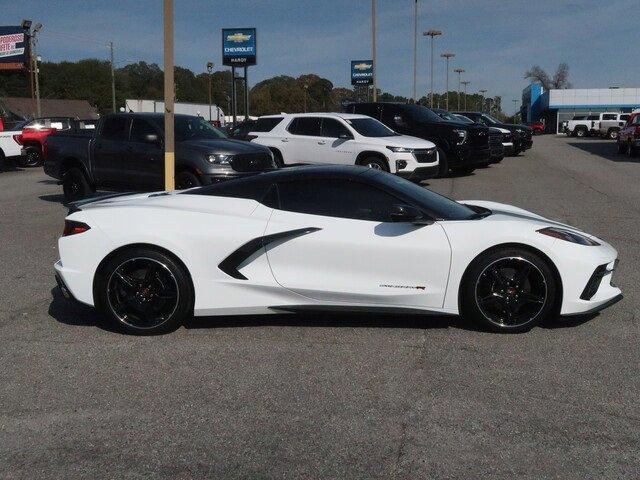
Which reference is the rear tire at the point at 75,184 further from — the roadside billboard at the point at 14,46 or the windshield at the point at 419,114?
the roadside billboard at the point at 14,46

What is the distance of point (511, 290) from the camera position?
539 cm

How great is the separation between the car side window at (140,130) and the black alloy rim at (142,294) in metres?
8.02

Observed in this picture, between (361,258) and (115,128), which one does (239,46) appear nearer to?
(115,128)

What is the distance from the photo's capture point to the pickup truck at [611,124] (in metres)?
50.1

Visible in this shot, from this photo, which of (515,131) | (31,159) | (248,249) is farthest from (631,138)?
(248,249)

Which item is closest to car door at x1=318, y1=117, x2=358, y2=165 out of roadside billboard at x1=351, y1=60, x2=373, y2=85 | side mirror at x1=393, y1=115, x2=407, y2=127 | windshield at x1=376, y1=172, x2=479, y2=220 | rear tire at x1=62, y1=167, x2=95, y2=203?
side mirror at x1=393, y1=115, x2=407, y2=127

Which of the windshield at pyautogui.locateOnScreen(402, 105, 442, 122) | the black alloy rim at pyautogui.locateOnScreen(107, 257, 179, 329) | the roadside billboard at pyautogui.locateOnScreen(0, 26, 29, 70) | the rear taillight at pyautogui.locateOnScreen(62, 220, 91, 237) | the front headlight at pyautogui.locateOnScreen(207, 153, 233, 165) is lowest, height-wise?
the black alloy rim at pyautogui.locateOnScreen(107, 257, 179, 329)

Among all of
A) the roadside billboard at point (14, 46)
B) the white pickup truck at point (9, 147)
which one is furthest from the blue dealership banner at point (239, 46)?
the roadside billboard at point (14, 46)

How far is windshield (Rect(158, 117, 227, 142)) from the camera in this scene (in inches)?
514

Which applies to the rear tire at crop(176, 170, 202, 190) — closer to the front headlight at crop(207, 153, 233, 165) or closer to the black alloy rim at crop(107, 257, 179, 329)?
the front headlight at crop(207, 153, 233, 165)

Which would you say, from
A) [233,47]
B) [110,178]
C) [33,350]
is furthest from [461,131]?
[233,47]

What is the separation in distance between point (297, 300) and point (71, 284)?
5.92 ft

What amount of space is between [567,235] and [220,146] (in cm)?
812

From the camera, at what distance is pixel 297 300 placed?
5445 mm
